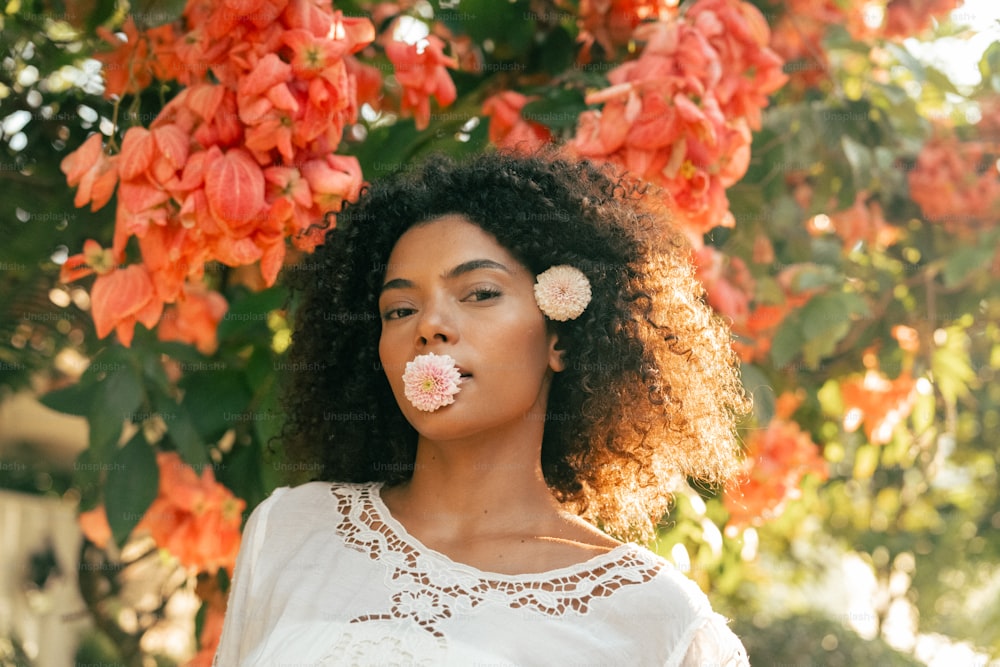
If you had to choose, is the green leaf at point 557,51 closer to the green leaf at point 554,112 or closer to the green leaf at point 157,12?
the green leaf at point 554,112

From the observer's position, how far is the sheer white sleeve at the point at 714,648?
1.66 meters

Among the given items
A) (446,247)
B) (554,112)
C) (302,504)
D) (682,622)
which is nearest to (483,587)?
(682,622)

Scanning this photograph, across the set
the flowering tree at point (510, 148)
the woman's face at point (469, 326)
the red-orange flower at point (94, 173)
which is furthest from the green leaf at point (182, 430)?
the woman's face at point (469, 326)

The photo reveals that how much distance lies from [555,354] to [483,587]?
1.23 feet

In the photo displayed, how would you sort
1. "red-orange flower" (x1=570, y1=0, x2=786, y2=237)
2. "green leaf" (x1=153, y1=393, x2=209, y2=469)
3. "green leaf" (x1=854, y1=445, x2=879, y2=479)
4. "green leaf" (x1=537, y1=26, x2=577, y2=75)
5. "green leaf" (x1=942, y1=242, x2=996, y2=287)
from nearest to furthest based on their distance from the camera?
1. "red-orange flower" (x1=570, y1=0, x2=786, y2=237)
2. "green leaf" (x1=153, y1=393, x2=209, y2=469)
3. "green leaf" (x1=537, y1=26, x2=577, y2=75)
4. "green leaf" (x1=942, y1=242, x2=996, y2=287)
5. "green leaf" (x1=854, y1=445, x2=879, y2=479)

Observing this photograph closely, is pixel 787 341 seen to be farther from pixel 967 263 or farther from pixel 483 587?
pixel 483 587

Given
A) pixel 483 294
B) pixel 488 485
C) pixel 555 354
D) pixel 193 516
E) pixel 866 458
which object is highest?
pixel 483 294

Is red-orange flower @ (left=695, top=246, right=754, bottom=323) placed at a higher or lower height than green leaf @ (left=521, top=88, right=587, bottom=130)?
lower

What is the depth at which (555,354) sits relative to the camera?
6.09 ft

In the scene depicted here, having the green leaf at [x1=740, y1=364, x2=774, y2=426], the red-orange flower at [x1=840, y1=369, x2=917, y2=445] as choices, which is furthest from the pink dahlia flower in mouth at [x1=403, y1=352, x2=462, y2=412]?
the red-orange flower at [x1=840, y1=369, x2=917, y2=445]

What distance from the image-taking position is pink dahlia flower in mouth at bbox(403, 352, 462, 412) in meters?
1.70

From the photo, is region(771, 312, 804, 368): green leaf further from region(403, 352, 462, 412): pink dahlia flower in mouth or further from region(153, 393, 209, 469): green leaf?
region(153, 393, 209, 469): green leaf

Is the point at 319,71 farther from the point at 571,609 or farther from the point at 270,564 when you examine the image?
the point at 571,609

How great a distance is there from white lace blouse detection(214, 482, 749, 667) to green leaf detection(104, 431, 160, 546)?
0.33m
